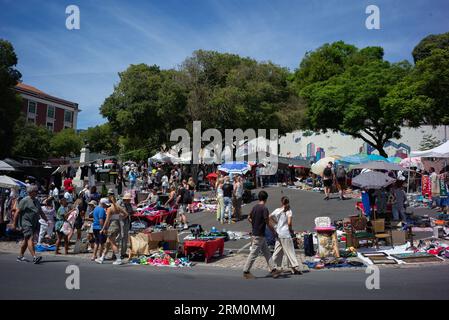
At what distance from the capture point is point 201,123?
30281 millimetres

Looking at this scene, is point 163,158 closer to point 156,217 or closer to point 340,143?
point 156,217

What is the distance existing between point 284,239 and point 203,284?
2.26 m

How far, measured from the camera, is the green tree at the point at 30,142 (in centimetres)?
4422

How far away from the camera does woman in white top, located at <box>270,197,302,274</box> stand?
29.7ft

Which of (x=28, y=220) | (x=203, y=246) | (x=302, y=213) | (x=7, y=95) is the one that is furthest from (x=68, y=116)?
(x=203, y=246)

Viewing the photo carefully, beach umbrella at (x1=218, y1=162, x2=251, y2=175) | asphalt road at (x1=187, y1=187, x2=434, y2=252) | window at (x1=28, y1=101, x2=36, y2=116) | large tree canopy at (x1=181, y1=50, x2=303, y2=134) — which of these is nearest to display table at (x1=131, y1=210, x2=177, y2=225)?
asphalt road at (x1=187, y1=187, x2=434, y2=252)

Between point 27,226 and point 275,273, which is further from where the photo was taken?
point 27,226

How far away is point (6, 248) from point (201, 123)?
761 inches

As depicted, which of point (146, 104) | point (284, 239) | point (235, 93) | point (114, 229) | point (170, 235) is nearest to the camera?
point (284, 239)

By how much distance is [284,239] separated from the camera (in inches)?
359
